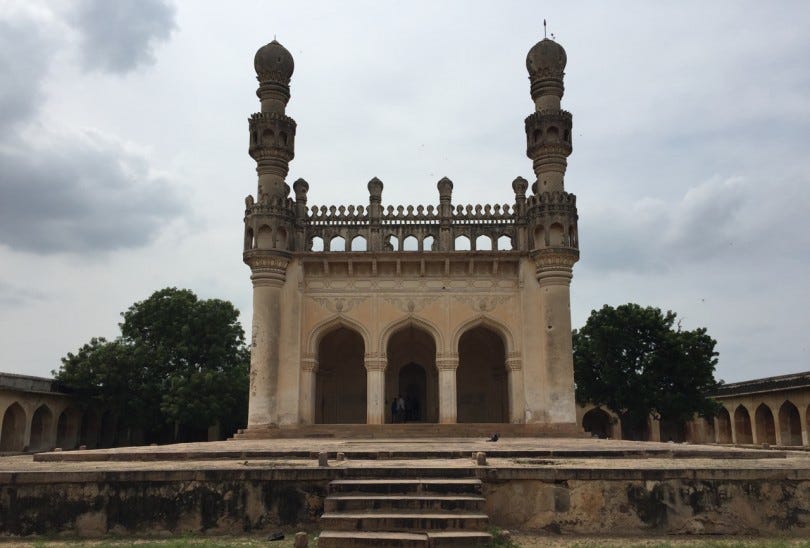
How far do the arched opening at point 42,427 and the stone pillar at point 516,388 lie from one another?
952 inches

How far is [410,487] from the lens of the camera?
8172 millimetres

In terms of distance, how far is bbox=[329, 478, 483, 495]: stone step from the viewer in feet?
26.7

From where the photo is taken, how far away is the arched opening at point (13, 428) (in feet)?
104

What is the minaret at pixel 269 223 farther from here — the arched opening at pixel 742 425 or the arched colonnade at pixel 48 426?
the arched opening at pixel 742 425

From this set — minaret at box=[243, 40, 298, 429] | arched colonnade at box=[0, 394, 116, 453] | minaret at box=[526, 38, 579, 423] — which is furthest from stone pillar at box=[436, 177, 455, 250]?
arched colonnade at box=[0, 394, 116, 453]

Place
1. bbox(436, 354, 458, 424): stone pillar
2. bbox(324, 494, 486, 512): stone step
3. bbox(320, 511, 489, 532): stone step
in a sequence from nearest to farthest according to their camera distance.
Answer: bbox(320, 511, 489, 532): stone step → bbox(324, 494, 486, 512): stone step → bbox(436, 354, 458, 424): stone pillar

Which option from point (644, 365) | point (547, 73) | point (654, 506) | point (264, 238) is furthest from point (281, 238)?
point (644, 365)

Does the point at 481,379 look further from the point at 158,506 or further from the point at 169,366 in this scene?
the point at 158,506

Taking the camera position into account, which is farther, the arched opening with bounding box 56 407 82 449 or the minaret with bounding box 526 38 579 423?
the arched opening with bounding box 56 407 82 449

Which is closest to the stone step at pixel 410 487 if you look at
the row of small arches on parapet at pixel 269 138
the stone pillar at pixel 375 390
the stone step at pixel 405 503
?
the stone step at pixel 405 503

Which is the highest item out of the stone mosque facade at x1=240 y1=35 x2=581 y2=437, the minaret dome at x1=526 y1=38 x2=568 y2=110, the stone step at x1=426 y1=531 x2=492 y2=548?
the minaret dome at x1=526 y1=38 x2=568 y2=110

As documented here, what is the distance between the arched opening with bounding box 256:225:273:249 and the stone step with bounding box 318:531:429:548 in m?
15.4

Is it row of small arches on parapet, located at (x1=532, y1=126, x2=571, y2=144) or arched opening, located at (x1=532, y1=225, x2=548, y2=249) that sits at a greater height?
row of small arches on parapet, located at (x1=532, y1=126, x2=571, y2=144)

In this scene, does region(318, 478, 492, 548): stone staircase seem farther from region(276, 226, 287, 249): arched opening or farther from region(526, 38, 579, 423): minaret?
region(276, 226, 287, 249): arched opening
